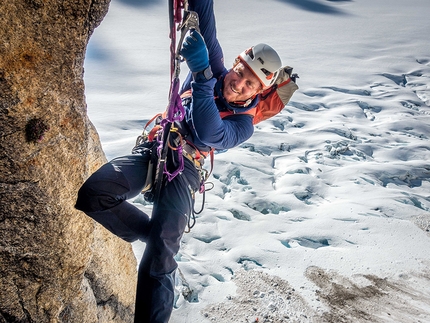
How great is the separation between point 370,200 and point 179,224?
462 cm

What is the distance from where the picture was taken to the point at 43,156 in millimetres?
1902

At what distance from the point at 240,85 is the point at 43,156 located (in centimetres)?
154

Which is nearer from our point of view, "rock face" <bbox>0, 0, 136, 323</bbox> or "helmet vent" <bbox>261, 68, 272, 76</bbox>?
"rock face" <bbox>0, 0, 136, 323</bbox>

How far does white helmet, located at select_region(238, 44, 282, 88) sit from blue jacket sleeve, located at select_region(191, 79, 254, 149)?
46 centimetres

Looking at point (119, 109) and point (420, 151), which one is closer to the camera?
point (420, 151)

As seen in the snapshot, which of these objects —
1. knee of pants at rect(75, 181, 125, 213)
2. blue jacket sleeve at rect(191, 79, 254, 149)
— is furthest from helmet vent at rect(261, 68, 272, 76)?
knee of pants at rect(75, 181, 125, 213)

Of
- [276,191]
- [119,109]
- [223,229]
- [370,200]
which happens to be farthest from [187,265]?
[119,109]

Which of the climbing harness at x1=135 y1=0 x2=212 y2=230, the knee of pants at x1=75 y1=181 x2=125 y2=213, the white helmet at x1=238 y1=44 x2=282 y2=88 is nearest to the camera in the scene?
the knee of pants at x1=75 y1=181 x2=125 y2=213

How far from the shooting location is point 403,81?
13.9 m

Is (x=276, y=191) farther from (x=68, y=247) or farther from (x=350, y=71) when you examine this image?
(x=350, y=71)

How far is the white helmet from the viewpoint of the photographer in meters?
2.80

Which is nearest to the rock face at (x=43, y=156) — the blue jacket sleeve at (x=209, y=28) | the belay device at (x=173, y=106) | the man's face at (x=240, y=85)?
the belay device at (x=173, y=106)

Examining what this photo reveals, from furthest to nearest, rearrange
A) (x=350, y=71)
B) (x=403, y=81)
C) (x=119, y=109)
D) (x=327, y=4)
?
(x=327, y=4) < (x=350, y=71) < (x=403, y=81) < (x=119, y=109)

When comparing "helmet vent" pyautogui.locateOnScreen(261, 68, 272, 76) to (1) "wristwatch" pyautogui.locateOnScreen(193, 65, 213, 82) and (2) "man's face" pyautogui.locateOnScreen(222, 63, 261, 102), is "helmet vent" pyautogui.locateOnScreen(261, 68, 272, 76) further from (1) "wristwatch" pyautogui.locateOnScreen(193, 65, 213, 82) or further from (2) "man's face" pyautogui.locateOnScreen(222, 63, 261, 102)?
(1) "wristwatch" pyautogui.locateOnScreen(193, 65, 213, 82)
